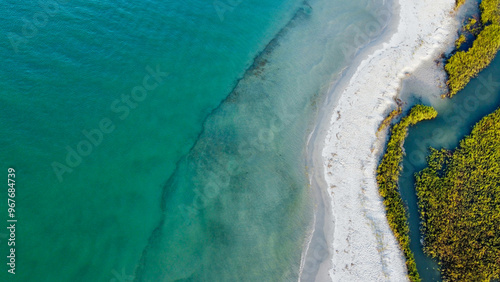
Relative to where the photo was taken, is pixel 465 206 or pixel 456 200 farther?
pixel 456 200

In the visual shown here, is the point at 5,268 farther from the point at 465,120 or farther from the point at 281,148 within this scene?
the point at 465,120

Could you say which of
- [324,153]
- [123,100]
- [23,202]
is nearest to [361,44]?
[324,153]

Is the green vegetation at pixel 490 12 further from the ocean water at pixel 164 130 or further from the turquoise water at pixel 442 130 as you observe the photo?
the ocean water at pixel 164 130

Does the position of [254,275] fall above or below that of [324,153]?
below

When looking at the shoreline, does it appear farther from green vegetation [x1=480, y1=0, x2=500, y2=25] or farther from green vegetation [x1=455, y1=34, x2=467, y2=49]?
green vegetation [x1=480, y1=0, x2=500, y2=25]

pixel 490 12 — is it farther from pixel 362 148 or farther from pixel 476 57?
pixel 362 148

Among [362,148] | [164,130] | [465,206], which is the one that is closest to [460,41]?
[362,148]
